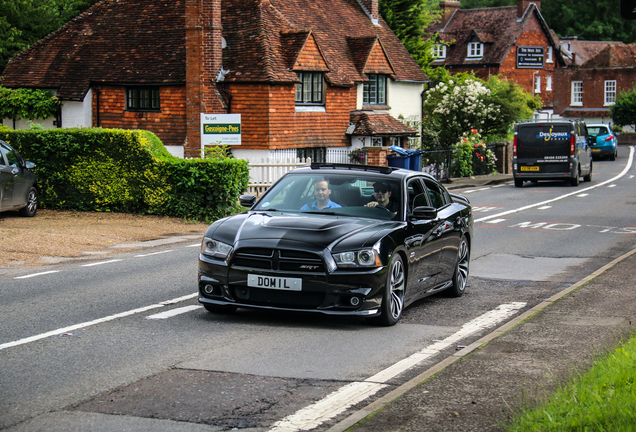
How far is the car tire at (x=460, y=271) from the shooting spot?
10602mm

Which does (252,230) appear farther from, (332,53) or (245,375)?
(332,53)

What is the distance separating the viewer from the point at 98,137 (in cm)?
2103

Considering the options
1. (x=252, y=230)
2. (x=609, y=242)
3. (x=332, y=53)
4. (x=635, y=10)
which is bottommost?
(x=609, y=242)

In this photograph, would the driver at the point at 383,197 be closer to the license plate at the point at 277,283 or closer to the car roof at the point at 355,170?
the car roof at the point at 355,170

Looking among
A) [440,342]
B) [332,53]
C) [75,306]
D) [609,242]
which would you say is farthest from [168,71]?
[440,342]

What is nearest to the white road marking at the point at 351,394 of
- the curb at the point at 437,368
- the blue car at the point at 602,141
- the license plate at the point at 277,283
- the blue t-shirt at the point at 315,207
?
the curb at the point at 437,368

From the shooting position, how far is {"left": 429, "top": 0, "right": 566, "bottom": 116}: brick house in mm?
76812

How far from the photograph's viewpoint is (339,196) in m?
9.40

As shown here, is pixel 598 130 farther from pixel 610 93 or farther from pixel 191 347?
pixel 191 347

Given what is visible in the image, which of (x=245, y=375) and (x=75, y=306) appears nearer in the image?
(x=245, y=375)

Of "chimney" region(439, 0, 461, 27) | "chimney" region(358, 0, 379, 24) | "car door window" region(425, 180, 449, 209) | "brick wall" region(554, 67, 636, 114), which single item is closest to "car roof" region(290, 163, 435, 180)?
"car door window" region(425, 180, 449, 209)

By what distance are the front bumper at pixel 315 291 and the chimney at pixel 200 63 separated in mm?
22981

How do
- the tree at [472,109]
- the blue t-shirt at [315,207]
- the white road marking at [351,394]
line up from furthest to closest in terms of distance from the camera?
the tree at [472,109]
the blue t-shirt at [315,207]
the white road marking at [351,394]

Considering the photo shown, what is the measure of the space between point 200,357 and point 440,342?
2.23 meters
